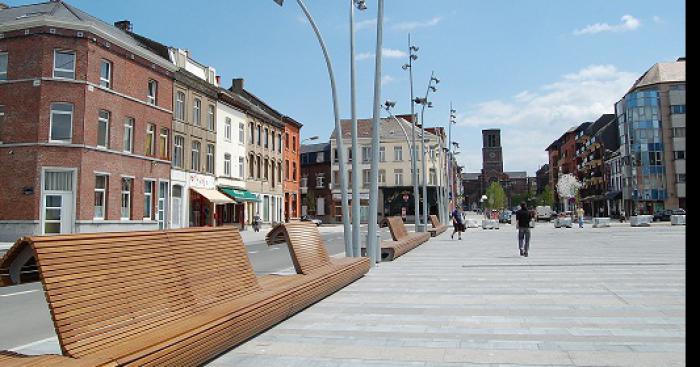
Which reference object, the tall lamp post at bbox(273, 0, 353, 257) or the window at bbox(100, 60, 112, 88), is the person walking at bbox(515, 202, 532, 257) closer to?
the tall lamp post at bbox(273, 0, 353, 257)

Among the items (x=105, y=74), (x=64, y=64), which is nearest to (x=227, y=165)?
(x=105, y=74)

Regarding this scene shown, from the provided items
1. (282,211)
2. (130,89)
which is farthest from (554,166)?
(130,89)

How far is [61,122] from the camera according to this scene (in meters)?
25.5

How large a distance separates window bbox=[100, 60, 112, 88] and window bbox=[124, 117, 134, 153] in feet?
7.59

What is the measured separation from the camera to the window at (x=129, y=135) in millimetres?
29109

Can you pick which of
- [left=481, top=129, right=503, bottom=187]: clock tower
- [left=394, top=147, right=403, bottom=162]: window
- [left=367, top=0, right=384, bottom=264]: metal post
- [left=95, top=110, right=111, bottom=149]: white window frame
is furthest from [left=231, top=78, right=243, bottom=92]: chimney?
[left=481, top=129, right=503, bottom=187]: clock tower

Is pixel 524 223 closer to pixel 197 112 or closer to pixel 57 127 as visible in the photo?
pixel 57 127

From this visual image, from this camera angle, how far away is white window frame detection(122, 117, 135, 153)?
95.5 feet

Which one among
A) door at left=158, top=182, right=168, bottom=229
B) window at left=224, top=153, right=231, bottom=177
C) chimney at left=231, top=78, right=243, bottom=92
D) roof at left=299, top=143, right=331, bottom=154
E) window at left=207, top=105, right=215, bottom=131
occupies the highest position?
chimney at left=231, top=78, right=243, bottom=92

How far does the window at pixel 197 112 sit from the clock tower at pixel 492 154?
131 meters

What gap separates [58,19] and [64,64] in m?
2.14

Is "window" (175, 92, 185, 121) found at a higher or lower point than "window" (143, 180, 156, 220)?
higher

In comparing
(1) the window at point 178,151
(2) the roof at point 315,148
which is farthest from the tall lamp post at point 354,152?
(2) the roof at point 315,148

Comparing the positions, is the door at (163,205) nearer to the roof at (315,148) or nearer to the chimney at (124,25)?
the chimney at (124,25)
